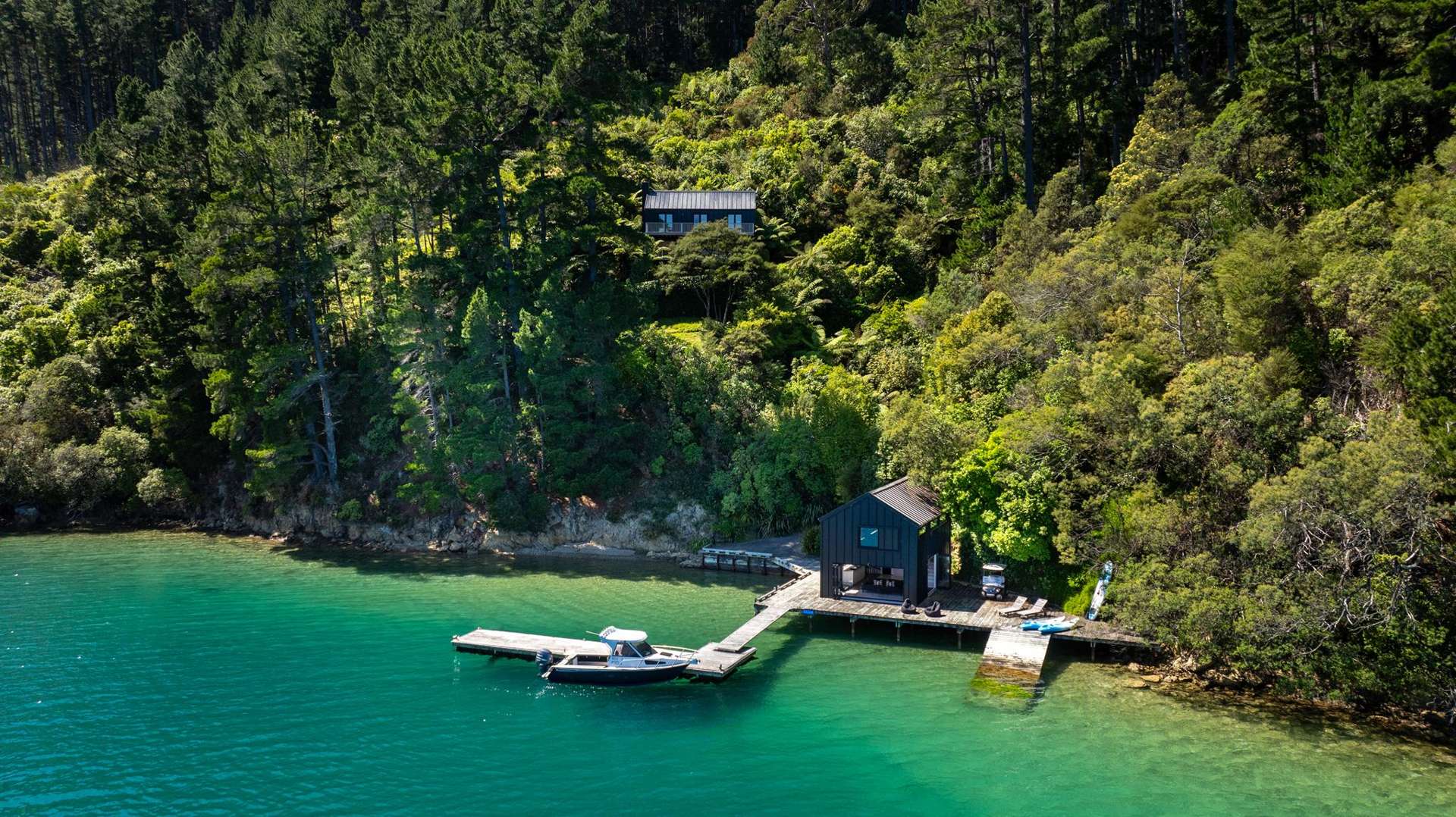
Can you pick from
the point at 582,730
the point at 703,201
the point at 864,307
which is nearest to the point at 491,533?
the point at 582,730

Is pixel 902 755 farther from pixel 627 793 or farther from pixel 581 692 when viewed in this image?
pixel 581 692

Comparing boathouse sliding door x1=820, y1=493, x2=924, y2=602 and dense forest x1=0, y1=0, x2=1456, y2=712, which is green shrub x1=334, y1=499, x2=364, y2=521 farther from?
boathouse sliding door x1=820, y1=493, x2=924, y2=602

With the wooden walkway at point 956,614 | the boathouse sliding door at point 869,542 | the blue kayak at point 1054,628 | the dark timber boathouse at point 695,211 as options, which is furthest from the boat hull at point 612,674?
the dark timber boathouse at point 695,211

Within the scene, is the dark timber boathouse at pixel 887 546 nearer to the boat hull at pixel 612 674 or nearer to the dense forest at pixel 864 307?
the dense forest at pixel 864 307


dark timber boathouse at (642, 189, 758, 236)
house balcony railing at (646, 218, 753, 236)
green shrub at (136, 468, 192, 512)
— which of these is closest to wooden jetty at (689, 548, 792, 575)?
dark timber boathouse at (642, 189, 758, 236)

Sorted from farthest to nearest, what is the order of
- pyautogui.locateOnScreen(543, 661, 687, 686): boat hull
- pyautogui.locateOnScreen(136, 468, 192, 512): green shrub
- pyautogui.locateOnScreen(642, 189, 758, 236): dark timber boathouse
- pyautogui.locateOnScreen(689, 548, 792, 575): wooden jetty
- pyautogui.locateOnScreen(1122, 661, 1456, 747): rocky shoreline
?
pyautogui.locateOnScreen(642, 189, 758, 236): dark timber boathouse
pyautogui.locateOnScreen(136, 468, 192, 512): green shrub
pyautogui.locateOnScreen(689, 548, 792, 575): wooden jetty
pyautogui.locateOnScreen(543, 661, 687, 686): boat hull
pyautogui.locateOnScreen(1122, 661, 1456, 747): rocky shoreline

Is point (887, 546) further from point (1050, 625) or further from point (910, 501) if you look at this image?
point (1050, 625)
